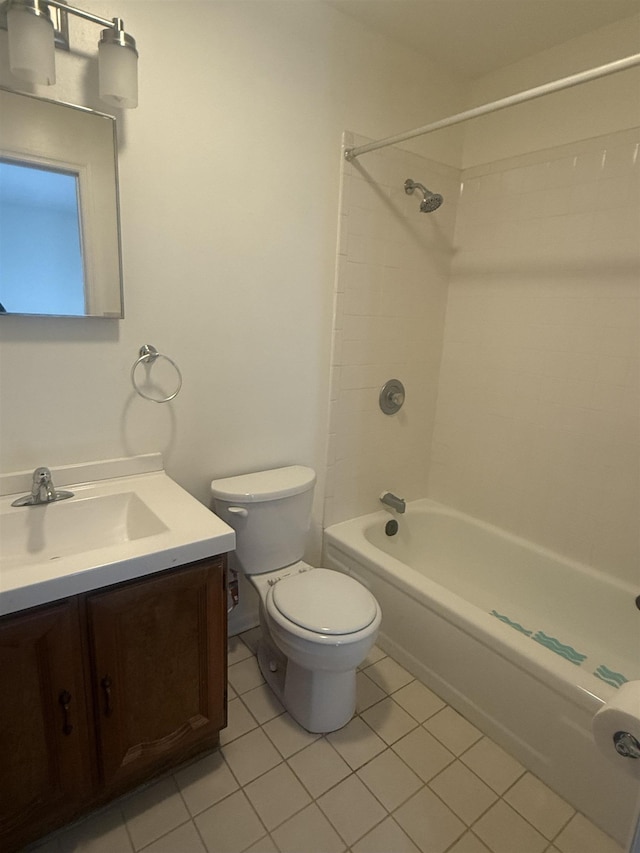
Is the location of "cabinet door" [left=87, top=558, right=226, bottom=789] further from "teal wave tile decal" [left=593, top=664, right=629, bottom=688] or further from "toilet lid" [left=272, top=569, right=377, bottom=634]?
"teal wave tile decal" [left=593, top=664, right=629, bottom=688]

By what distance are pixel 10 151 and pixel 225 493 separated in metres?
1.13

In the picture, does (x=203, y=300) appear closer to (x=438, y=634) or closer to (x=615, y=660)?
(x=438, y=634)

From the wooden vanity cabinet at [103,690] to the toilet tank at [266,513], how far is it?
404 mm

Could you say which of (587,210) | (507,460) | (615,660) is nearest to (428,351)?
(507,460)

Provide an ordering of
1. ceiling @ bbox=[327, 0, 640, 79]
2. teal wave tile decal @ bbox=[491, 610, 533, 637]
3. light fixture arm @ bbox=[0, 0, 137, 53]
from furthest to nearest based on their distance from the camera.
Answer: teal wave tile decal @ bbox=[491, 610, 533, 637], ceiling @ bbox=[327, 0, 640, 79], light fixture arm @ bbox=[0, 0, 137, 53]

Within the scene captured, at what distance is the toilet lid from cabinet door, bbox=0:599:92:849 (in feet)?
2.06

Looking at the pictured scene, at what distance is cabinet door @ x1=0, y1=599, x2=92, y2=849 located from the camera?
1.00 m

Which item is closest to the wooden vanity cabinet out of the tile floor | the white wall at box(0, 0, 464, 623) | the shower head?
the tile floor

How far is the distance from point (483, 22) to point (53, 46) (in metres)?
Result: 1.49

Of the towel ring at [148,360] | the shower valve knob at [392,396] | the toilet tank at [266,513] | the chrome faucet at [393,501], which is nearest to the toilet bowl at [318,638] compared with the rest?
the toilet tank at [266,513]

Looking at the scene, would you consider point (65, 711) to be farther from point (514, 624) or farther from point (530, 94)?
point (530, 94)

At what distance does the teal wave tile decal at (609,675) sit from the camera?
1743 millimetres

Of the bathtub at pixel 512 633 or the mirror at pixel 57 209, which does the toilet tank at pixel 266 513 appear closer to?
the bathtub at pixel 512 633

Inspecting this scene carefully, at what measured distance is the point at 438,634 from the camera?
1705mm
